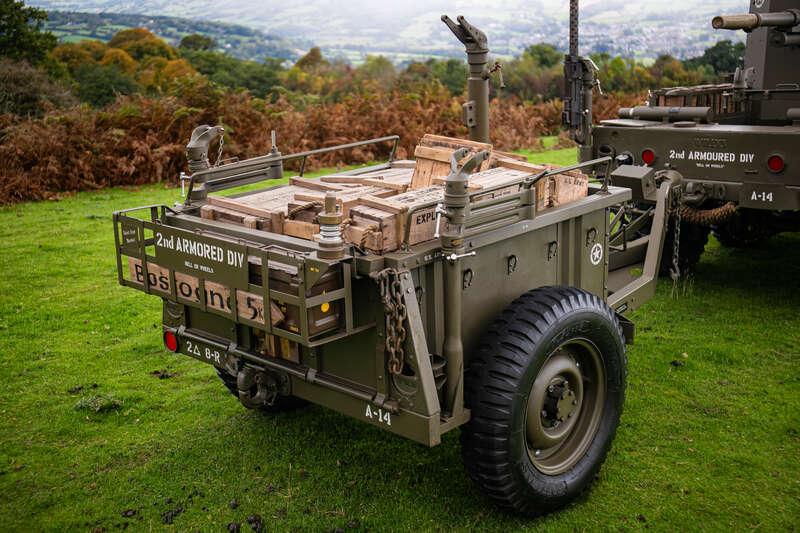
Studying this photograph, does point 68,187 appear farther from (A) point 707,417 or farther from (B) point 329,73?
(B) point 329,73

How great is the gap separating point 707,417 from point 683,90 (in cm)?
432

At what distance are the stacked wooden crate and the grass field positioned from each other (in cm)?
153

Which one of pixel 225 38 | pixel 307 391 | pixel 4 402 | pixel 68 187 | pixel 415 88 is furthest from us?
pixel 225 38

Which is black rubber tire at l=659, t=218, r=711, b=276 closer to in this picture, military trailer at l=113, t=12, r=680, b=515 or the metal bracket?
military trailer at l=113, t=12, r=680, b=515

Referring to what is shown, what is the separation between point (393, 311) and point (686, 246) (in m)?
5.69

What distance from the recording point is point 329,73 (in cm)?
2656

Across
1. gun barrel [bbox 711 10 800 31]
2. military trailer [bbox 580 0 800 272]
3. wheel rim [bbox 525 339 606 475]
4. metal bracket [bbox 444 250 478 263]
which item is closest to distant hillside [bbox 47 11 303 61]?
military trailer [bbox 580 0 800 272]

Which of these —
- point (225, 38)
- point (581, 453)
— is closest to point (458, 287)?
point (581, 453)

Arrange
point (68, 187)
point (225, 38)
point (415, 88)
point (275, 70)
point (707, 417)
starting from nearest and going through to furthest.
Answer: point (707, 417)
point (68, 187)
point (415, 88)
point (275, 70)
point (225, 38)

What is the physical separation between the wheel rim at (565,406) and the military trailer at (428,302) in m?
0.01

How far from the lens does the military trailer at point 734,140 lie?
24.0 feet

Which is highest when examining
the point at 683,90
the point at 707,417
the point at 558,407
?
the point at 683,90

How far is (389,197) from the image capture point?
494 cm

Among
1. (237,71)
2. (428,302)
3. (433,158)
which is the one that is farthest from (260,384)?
(237,71)
